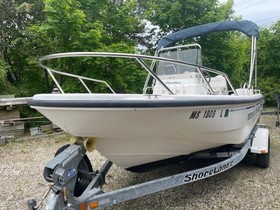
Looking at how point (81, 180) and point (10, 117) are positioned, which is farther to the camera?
point (10, 117)

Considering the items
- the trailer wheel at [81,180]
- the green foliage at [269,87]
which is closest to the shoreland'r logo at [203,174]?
the trailer wheel at [81,180]

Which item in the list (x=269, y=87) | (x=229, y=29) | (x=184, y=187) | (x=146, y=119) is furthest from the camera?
(x=269, y=87)

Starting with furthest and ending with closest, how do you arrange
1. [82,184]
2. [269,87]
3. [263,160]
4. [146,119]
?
[269,87]
[263,160]
[82,184]
[146,119]

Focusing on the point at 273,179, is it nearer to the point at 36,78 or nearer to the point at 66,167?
the point at 66,167

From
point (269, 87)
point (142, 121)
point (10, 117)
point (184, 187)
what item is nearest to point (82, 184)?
point (142, 121)

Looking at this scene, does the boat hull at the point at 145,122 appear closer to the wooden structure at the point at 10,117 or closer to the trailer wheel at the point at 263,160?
the trailer wheel at the point at 263,160

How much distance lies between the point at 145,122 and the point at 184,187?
1.49 metres

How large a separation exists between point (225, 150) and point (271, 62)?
10.4 meters

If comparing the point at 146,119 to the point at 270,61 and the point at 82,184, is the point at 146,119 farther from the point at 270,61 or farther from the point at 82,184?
the point at 270,61

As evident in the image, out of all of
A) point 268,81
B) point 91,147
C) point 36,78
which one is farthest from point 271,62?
point 91,147

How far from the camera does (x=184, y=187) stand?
11.2 feet

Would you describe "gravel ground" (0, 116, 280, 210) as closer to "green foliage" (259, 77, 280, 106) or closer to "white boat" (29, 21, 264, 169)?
"white boat" (29, 21, 264, 169)

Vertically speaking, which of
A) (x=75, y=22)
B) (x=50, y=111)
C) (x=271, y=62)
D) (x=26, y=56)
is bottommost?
(x=271, y=62)

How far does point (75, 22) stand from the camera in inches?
279
